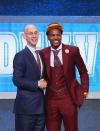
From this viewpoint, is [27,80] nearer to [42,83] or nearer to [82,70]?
[42,83]

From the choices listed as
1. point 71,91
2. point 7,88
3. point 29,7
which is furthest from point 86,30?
point 71,91

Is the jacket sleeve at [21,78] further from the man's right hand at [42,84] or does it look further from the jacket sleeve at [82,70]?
the jacket sleeve at [82,70]

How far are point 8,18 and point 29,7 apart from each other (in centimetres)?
30

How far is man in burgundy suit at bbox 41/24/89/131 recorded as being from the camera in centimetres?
336

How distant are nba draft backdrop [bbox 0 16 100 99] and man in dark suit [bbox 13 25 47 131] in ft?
7.43

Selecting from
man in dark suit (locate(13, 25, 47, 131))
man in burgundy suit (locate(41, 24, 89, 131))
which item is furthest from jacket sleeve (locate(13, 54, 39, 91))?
man in burgundy suit (locate(41, 24, 89, 131))

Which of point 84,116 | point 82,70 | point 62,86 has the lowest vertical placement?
point 84,116

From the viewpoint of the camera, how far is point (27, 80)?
3.25m

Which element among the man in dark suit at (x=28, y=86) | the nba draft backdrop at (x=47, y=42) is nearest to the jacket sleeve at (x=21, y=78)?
the man in dark suit at (x=28, y=86)

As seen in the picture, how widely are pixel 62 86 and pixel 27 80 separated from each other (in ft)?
0.90

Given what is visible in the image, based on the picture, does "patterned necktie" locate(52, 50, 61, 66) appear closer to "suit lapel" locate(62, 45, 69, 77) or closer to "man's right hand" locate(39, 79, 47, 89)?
"suit lapel" locate(62, 45, 69, 77)

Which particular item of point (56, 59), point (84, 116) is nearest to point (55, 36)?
point (56, 59)

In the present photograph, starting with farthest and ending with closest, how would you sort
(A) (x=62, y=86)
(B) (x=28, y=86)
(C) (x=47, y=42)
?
(C) (x=47, y=42) → (A) (x=62, y=86) → (B) (x=28, y=86)

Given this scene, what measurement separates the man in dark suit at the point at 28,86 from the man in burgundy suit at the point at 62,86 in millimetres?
72
